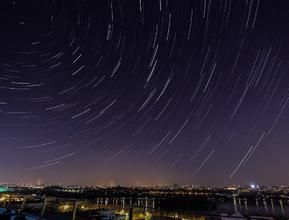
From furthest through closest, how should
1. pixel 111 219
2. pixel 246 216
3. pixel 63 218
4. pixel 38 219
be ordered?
pixel 111 219
pixel 63 218
pixel 38 219
pixel 246 216

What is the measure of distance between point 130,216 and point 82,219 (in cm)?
334

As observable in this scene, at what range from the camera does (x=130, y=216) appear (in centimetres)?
629

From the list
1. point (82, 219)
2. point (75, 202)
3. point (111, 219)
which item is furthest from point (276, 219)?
point (111, 219)

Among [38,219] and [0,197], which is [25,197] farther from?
[0,197]

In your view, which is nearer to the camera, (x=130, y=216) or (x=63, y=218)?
(x=130, y=216)

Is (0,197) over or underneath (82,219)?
over

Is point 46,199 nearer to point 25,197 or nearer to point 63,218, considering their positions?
point 25,197

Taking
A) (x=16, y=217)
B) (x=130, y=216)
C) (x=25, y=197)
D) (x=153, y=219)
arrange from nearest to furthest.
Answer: (x=130, y=216)
(x=16, y=217)
(x=25, y=197)
(x=153, y=219)

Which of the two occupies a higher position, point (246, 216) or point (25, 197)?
point (25, 197)

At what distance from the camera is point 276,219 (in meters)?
5.23

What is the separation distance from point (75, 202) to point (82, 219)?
2.09 meters

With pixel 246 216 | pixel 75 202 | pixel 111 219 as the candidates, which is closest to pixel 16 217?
pixel 75 202

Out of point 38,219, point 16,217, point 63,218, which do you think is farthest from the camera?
point 63,218

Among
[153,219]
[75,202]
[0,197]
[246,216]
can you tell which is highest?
[0,197]
